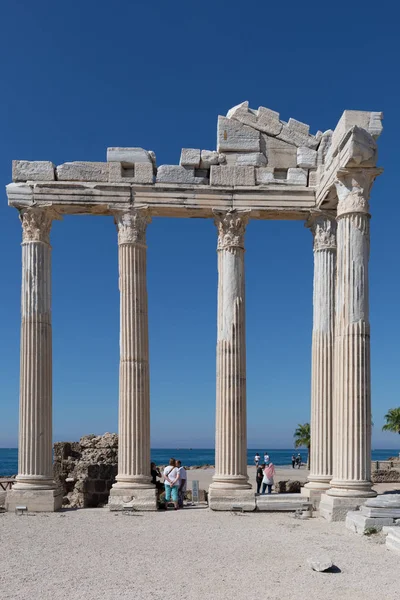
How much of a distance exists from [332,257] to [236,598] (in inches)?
613

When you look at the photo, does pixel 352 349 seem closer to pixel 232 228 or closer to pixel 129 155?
pixel 232 228

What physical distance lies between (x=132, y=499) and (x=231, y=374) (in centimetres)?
519

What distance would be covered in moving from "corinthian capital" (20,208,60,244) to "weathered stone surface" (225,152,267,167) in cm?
644

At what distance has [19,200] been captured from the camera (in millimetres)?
A: 26750

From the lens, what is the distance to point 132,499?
2566cm

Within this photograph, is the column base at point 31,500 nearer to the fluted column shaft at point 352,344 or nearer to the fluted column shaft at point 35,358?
the fluted column shaft at point 35,358

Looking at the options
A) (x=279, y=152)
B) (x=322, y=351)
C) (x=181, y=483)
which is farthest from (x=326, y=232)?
(x=181, y=483)

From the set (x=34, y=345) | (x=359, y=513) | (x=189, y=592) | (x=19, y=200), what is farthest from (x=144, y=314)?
A: (x=189, y=592)

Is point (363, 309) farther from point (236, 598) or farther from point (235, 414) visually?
point (236, 598)

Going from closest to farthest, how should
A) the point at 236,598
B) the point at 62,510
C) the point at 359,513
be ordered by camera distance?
the point at 236,598
the point at 359,513
the point at 62,510

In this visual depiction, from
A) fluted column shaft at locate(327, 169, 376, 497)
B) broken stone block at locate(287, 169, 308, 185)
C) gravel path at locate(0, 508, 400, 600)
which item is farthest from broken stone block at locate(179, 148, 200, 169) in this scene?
gravel path at locate(0, 508, 400, 600)

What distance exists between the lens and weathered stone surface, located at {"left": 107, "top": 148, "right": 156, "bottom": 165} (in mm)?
27186

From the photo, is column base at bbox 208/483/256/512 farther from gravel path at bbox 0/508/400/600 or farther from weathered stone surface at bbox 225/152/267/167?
Result: weathered stone surface at bbox 225/152/267/167

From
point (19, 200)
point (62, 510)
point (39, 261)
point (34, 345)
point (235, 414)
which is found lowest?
point (62, 510)
